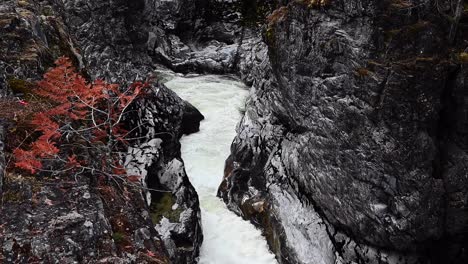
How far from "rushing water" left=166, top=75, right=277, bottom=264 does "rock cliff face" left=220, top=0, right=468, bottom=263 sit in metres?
1.06

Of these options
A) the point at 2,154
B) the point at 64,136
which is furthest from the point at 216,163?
the point at 2,154

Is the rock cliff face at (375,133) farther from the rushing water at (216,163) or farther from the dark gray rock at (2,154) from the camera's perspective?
the dark gray rock at (2,154)

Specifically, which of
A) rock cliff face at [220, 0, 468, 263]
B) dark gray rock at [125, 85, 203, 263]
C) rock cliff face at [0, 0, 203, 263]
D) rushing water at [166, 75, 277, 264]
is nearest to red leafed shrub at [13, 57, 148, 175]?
rock cliff face at [0, 0, 203, 263]

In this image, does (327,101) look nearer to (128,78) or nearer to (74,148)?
(74,148)

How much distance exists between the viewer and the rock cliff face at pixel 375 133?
30.3ft

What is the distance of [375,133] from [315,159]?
227cm

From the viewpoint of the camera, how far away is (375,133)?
384 inches

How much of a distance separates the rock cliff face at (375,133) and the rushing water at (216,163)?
1.06m

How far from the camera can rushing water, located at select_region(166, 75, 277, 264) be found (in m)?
12.6

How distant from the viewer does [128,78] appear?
19.1 meters

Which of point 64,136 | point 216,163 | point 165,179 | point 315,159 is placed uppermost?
point 64,136

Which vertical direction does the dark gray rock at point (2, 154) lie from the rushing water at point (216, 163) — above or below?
above

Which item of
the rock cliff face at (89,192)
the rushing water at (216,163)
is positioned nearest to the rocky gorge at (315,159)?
the rock cliff face at (89,192)

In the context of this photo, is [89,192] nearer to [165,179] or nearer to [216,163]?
[165,179]
